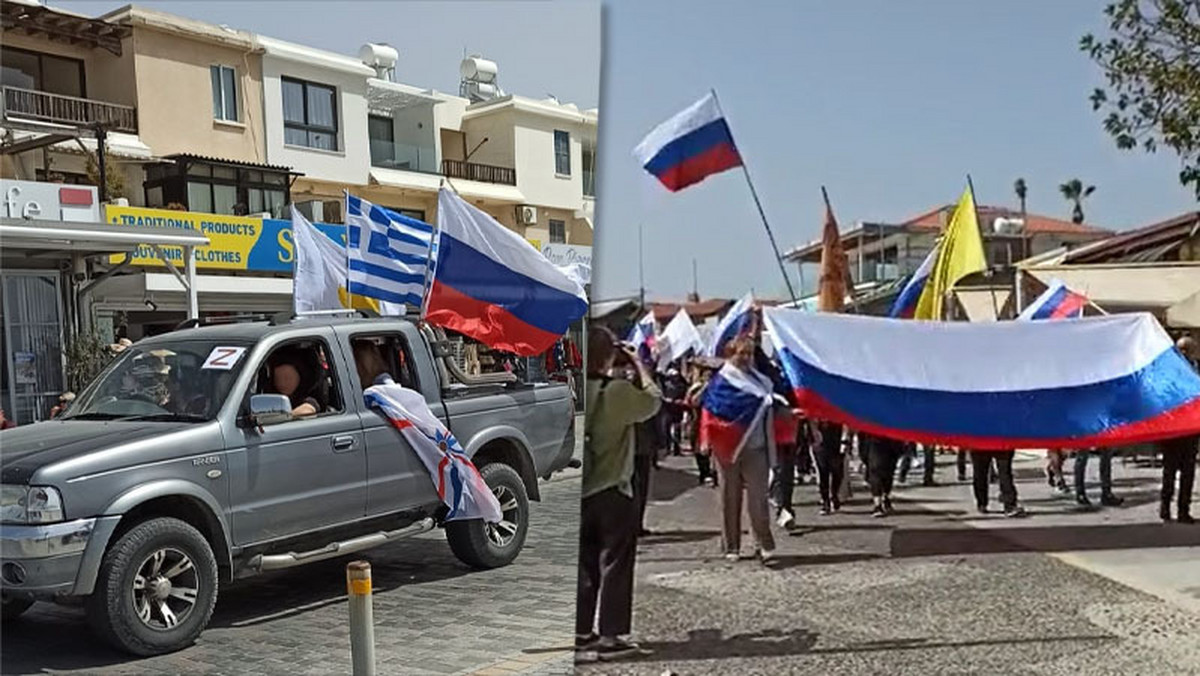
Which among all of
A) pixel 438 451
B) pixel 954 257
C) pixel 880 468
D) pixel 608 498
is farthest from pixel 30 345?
pixel 954 257

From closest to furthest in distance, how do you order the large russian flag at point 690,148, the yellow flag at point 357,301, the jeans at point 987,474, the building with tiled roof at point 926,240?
1. the large russian flag at point 690,148
2. the building with tiled roof at point 926,240
3. the jeans at point 987,474
4. the yellow flag at point 357,301

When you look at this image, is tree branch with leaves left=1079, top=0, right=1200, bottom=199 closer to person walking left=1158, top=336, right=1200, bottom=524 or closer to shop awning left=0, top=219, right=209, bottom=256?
person walking left=1158, top=336, right=1200, bottom=524

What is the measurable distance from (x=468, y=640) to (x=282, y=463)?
656mm

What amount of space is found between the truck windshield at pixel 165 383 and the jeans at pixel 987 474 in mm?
1661

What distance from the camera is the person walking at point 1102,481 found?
220 centimetres

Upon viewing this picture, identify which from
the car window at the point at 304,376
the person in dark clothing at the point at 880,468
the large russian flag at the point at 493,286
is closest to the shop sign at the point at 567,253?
the large russian flag at the point at 493,286

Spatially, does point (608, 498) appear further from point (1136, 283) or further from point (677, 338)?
point (1136, 283)

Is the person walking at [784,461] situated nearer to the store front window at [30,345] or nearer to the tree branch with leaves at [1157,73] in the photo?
the tree branch with leaves at [1157,73]

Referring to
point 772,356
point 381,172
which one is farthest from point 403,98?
point 772,356

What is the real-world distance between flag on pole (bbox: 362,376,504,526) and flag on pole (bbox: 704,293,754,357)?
97 centimetres

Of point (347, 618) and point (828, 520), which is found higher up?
point (828, 520)

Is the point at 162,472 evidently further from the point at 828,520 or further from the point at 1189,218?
the point at 1189,218

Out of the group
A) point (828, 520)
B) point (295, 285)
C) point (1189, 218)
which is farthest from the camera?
point (295, 285)

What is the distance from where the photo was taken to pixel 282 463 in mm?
2838
